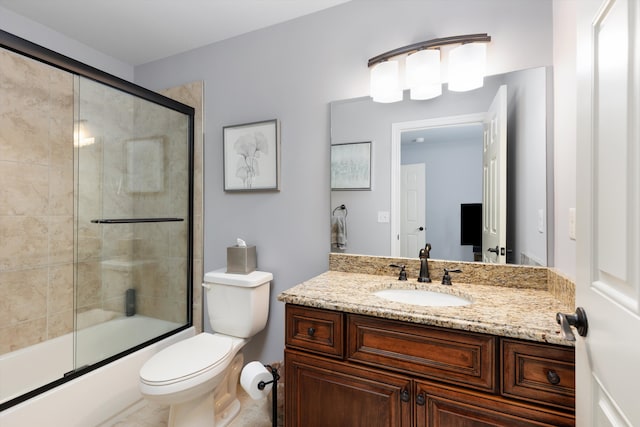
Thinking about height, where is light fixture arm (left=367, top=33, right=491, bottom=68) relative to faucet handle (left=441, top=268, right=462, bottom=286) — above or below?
above

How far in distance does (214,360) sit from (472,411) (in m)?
1.15

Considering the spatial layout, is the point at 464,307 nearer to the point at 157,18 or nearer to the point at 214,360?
the point at 214,360

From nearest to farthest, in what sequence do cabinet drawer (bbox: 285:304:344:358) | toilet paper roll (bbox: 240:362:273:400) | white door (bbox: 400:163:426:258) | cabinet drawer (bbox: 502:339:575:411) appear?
cabinet drawer (bbox: 502:339:575:411) → cabinet drawer (bbox: 285:304:344:358) → toilet paper roll (bbox: 240:362:273:400) → white door (bbox: 400:163:426:258)

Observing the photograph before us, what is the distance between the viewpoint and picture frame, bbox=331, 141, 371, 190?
177 cm

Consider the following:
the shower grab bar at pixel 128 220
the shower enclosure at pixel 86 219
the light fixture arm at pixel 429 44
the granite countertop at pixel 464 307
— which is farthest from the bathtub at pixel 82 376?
the light fixture arm at pixel 429 44

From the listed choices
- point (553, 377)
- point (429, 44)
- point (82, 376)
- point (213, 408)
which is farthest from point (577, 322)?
point (82, 376)

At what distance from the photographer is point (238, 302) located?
1.89 metres

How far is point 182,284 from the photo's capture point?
2.32 m

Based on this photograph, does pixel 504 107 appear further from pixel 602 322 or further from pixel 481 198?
pixel 602 322

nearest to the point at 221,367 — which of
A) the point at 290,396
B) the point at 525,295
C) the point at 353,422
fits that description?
the point at 290,396

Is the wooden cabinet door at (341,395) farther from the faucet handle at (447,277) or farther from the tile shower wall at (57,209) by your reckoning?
the tile shower wall at (57,209)

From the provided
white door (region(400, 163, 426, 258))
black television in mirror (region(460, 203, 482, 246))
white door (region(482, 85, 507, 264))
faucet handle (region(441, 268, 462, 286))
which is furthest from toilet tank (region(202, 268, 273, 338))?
white door (region(482, 85, 507, 264))

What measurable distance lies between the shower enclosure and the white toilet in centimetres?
54

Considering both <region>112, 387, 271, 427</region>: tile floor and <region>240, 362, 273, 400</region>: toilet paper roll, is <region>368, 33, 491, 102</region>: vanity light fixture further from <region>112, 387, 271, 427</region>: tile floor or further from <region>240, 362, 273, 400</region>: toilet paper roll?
<region>112, 387, 271, 427</region>: tile floor
